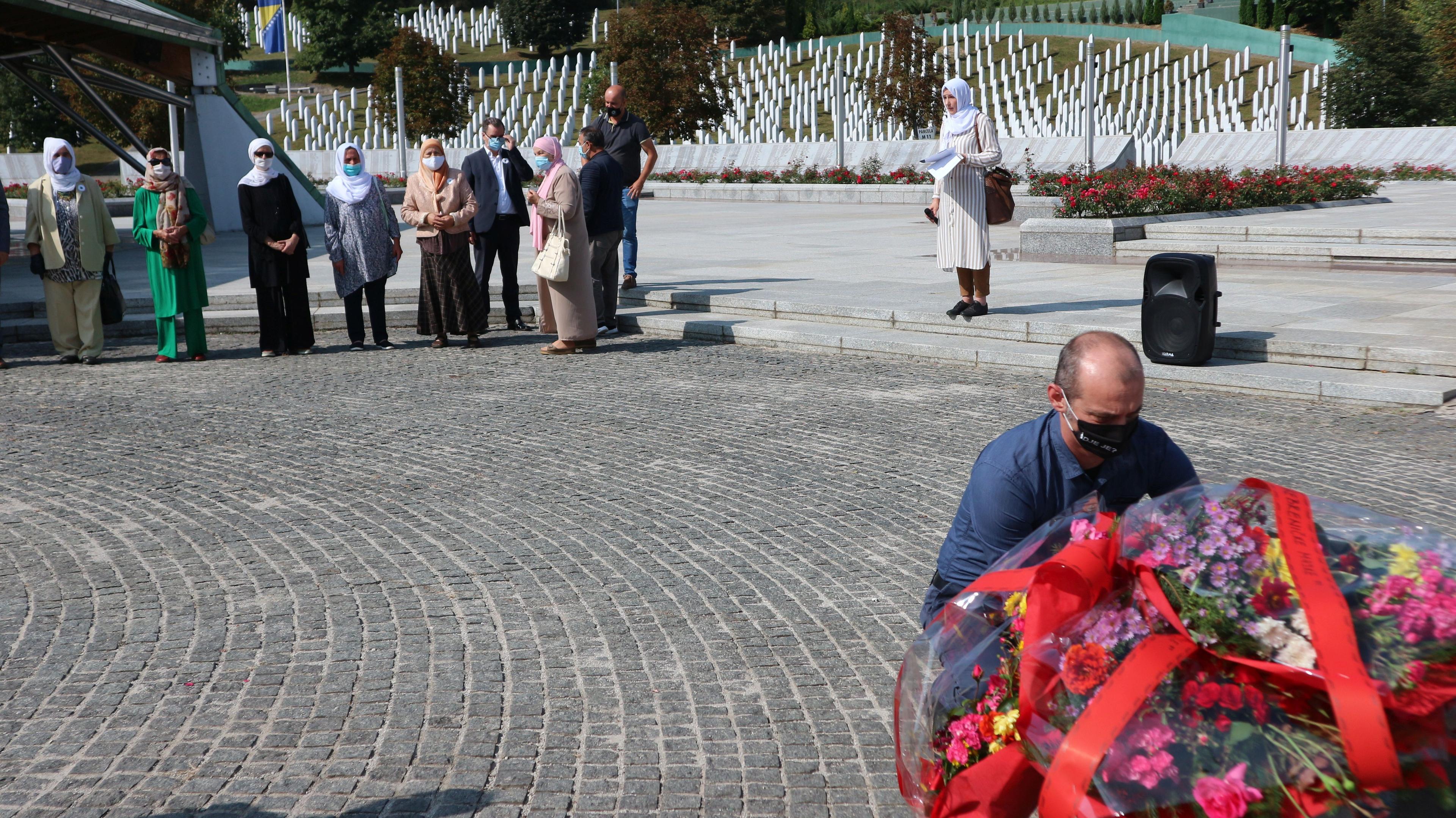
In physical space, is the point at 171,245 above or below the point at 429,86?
below

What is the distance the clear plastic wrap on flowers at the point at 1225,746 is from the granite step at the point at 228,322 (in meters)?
11.1

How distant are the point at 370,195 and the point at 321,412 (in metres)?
3.28

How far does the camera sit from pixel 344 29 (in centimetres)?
8000

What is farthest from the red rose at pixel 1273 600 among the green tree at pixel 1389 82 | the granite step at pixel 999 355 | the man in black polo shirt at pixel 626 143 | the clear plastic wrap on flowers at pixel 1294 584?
the green tree at pixel 1389 82

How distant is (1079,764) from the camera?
2.03m

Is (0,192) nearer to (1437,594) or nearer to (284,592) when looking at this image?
(284,592)

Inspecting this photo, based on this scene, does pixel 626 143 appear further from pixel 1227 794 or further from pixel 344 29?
pixel 344 29

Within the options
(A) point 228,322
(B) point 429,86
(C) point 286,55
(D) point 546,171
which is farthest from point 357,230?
(C) point 286,55

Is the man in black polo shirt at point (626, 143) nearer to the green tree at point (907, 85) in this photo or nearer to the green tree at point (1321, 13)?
the green tree at point (907, 85)

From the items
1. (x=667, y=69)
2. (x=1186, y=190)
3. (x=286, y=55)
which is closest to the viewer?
(x=1186, y=190)

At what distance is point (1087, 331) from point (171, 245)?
25.3 ft

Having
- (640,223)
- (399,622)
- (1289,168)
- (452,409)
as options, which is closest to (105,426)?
(452,409)

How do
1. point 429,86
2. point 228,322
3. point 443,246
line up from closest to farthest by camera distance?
point 443,246
point 228,322
point 429,86

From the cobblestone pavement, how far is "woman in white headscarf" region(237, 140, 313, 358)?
1646 millimetres
